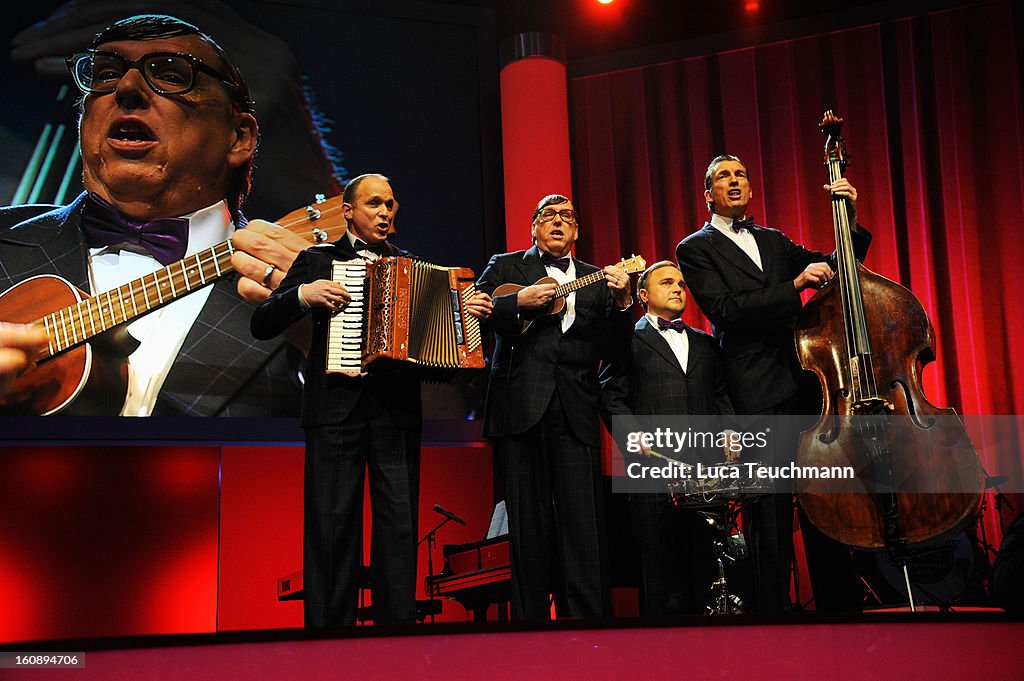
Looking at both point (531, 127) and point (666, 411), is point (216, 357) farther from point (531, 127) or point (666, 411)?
point (666, 411)

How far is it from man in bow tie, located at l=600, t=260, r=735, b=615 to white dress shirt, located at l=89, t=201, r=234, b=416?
7.48ft

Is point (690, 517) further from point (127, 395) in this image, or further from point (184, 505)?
point (184, 505)

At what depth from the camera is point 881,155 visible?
5.51 metres

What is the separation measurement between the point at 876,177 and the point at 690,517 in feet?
9.39

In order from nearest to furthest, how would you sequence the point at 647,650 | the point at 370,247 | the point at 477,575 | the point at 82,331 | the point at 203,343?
the point at 647,650 < the point at 370,247 < the point at 477,575 < the point at 82,331 < the point at 203,343

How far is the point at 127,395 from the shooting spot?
4.69 meters

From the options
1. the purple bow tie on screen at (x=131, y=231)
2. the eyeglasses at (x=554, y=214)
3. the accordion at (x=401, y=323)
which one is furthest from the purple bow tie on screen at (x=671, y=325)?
the purple bow tie on screen at (x=131, y=231)

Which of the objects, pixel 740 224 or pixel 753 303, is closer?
pixel 753 303

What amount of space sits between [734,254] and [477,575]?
1761mm

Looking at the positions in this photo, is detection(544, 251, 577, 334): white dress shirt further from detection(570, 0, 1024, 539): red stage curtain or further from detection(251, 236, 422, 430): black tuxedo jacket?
detection(570, 0, 1024, 539): red stage curtain

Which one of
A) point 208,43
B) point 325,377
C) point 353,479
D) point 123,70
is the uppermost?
point 208,43

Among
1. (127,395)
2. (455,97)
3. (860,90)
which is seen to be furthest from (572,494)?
(860,90)

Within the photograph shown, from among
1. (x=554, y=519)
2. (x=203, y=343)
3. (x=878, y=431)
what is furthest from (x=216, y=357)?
(x=878, y=431)

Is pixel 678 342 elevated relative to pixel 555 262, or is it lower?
lower
